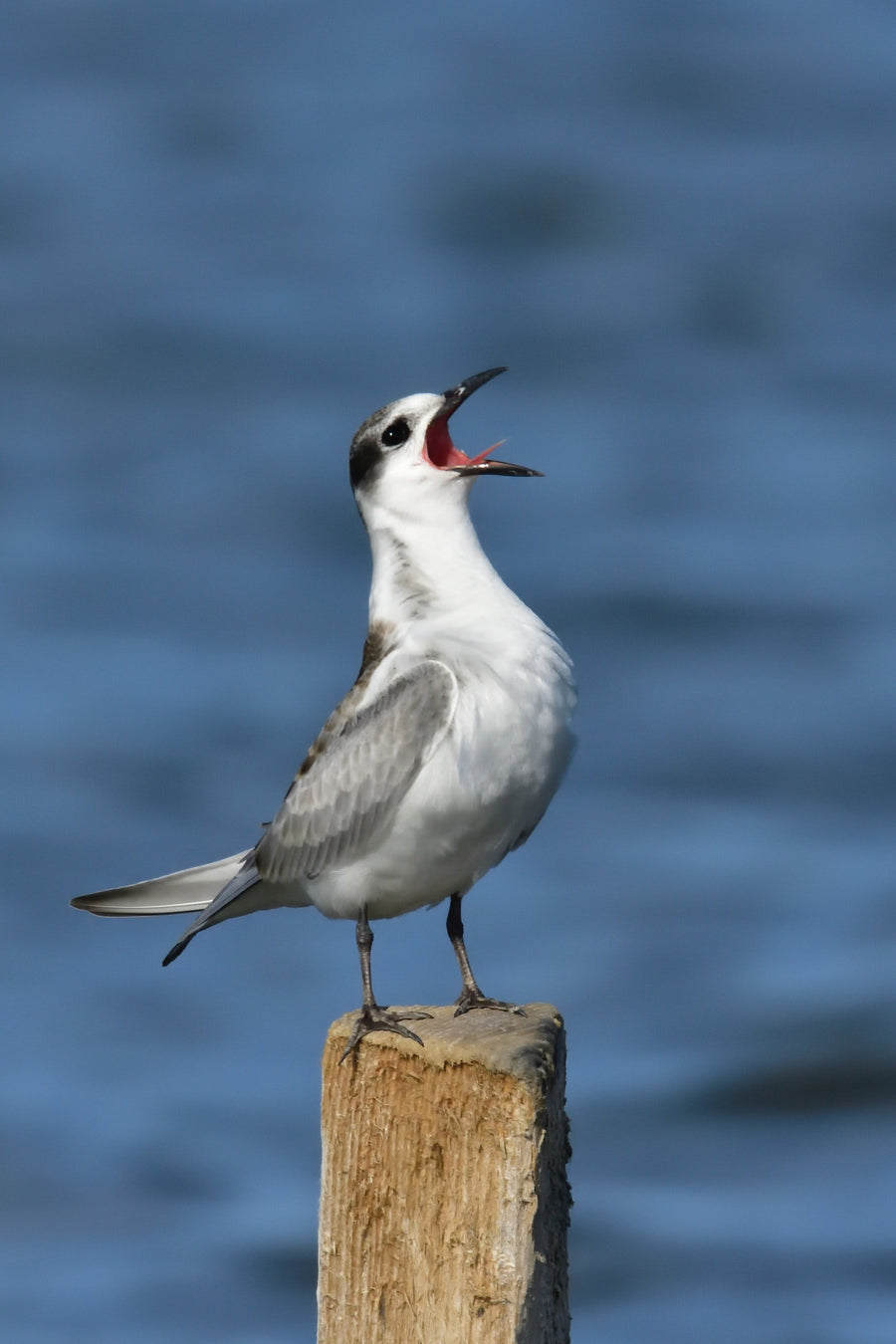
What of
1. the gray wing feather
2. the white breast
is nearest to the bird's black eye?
the white breast

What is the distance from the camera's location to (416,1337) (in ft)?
20.8

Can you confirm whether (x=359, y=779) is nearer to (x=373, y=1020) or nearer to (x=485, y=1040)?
(x=373, y=1020)

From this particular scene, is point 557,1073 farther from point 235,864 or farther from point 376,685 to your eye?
point 235,864

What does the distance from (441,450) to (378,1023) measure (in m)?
2.84

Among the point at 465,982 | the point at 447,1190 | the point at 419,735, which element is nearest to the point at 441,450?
the point at 419,735

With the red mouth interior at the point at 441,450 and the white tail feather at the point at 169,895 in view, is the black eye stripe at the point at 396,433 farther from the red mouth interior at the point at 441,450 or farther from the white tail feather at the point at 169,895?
the white tail feather at the point at 169,895

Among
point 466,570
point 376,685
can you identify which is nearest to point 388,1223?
point 376,685

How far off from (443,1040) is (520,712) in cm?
155

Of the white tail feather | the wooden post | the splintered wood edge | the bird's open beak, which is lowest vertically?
the wooden post

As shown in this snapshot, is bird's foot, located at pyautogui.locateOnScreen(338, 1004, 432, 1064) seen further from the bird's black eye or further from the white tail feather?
the bird's black eye

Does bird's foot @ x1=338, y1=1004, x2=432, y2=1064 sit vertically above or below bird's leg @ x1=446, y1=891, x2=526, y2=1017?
below

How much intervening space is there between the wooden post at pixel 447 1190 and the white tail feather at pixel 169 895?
2246 millimetres

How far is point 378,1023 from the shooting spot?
6.84 m

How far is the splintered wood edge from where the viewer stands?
6.33m
